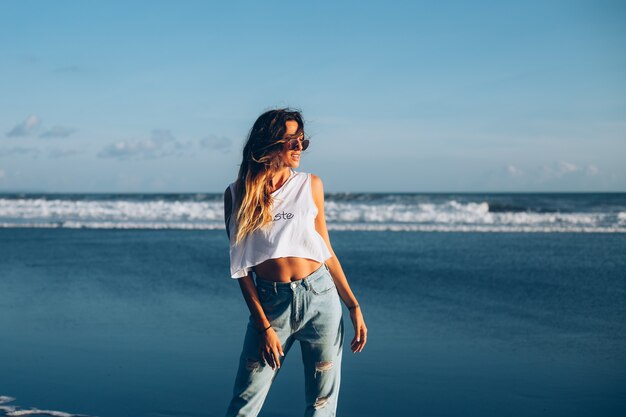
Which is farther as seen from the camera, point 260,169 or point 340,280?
point 340,280

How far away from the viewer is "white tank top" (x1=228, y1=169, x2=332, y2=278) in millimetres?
2615

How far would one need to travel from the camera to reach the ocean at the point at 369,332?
4.41 meters

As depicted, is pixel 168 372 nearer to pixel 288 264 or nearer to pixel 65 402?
pixel 65 402

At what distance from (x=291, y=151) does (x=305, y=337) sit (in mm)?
800

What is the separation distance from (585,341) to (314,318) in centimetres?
433

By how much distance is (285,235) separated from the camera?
262cm

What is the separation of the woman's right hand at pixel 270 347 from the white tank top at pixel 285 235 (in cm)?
27

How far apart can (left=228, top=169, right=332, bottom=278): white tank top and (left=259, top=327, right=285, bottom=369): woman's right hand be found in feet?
0.89

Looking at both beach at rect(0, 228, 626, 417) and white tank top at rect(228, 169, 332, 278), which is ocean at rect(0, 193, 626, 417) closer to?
beach at rect(0, 228, 626, 417)

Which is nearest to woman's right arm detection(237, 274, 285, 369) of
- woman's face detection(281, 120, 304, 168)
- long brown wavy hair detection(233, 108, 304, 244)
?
long brown wavy hair detection(233, 108, 304, 244)

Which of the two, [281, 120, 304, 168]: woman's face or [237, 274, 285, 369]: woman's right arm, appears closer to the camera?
[237, 274, 285, 369]: woman's right arm

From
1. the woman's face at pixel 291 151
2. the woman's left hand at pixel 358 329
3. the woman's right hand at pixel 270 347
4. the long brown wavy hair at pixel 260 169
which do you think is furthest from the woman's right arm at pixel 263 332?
the woman's face at pixel 291 151

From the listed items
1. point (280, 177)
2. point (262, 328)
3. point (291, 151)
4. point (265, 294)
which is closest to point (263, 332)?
point (262, 328)

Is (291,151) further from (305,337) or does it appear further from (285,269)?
(305,337)
